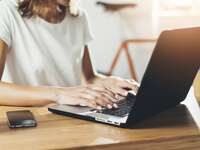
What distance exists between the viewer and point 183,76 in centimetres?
136

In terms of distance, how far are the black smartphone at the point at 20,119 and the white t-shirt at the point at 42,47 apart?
23.5 inches

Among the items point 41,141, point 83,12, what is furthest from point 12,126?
point 83,12

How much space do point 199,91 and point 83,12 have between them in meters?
0.73

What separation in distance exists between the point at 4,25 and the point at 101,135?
2.98ft

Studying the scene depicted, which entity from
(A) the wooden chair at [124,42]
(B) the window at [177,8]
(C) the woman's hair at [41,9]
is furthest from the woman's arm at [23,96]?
(B) the window at [177,8]

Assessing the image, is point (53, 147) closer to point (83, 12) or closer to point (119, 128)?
point (119, 128)

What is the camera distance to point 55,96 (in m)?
1.57

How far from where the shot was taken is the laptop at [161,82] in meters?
1.16

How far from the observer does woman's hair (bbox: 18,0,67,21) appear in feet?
6.45

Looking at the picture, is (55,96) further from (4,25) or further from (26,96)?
(4,25)

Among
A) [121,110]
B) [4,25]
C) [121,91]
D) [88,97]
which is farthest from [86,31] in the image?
[121,110]

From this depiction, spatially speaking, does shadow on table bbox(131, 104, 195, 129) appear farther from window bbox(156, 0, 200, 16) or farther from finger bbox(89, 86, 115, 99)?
window bbox(156, 0, 200, 16)

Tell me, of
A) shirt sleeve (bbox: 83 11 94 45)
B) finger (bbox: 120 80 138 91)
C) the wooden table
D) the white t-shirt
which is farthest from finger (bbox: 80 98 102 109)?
shirt sleeve (bbox: 83 11 94 45)

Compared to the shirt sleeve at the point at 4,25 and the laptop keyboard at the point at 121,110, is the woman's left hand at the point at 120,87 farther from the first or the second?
the shirt sleeve at the point at 4,25
